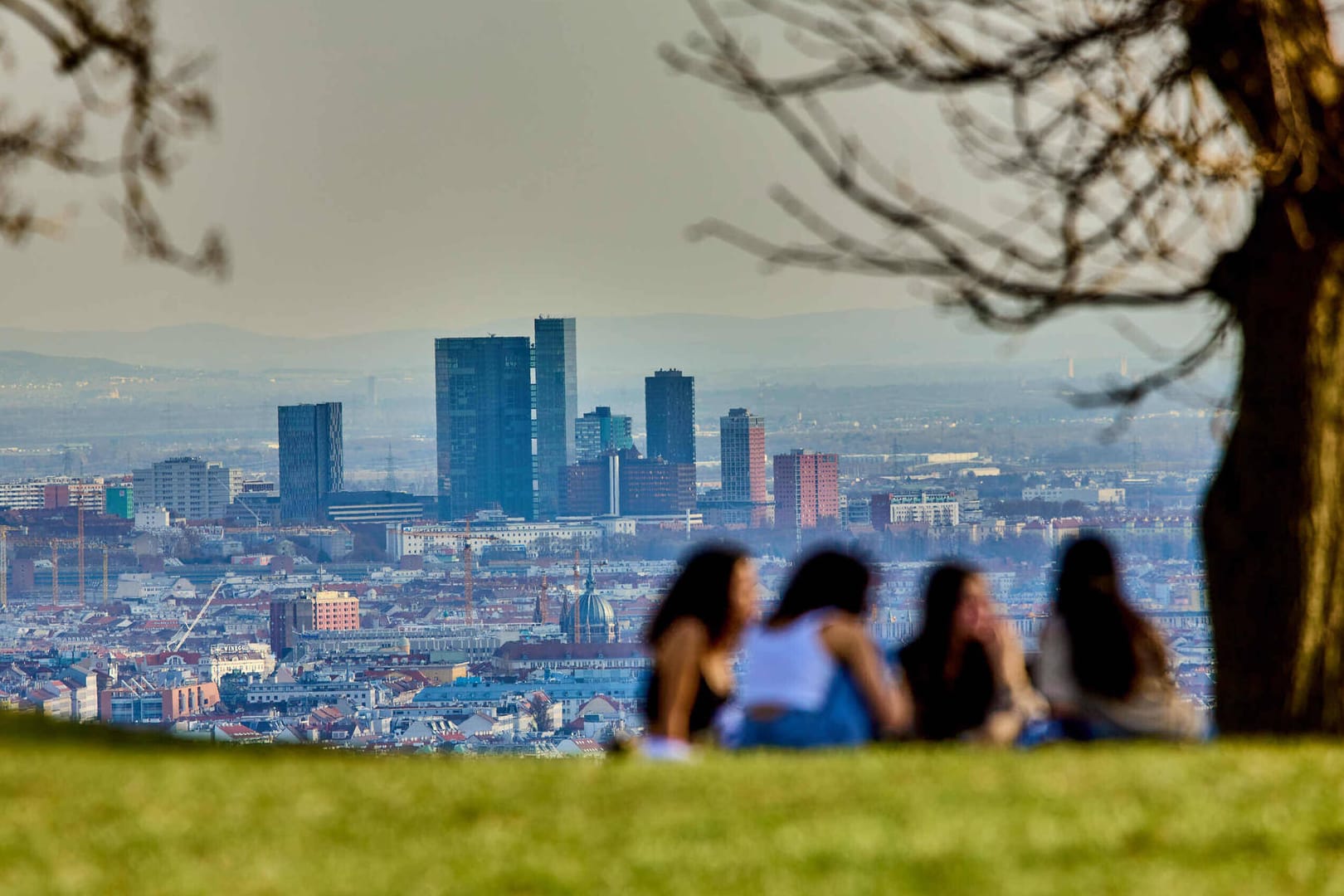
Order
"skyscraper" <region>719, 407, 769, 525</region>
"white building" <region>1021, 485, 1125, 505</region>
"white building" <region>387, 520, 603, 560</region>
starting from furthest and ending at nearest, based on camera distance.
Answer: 1. "white building" <region>387, 520, 603, 560</region>
2. "skyscraper" <region>719, 407, 769, 525</region>
3. "white building" <region>1021, 485, 1125, 505</region>

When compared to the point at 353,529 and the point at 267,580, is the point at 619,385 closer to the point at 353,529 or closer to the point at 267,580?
the point at 353,529

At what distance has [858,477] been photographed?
107 meters

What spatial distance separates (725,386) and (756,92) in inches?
4838

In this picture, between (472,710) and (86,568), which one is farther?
(86,568)

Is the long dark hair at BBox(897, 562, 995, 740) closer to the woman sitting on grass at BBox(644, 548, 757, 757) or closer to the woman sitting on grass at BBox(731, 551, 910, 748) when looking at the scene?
the woman sitting on grass at BBox(731, 551, 910, 748)

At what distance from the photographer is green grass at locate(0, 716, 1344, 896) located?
415 cm

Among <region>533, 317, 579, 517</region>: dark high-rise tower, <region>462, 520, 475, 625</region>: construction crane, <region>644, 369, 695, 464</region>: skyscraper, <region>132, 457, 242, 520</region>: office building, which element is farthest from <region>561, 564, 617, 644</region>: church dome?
<region>533, 317, 579, 517</region>: dark high-rise tower

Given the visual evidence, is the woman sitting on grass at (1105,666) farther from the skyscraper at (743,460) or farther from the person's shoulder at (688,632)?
the skyscraper at (743,460)

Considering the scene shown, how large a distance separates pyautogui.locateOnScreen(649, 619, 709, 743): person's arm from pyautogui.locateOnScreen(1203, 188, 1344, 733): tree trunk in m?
2.12

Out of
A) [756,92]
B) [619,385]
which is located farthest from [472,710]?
[619,385]

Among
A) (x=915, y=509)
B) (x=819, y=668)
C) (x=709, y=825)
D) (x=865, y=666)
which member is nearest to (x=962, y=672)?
(x=865, y=666)

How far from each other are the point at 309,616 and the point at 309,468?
35.5m

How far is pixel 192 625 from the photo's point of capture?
94562 millimetres

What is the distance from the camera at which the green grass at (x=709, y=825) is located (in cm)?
415
